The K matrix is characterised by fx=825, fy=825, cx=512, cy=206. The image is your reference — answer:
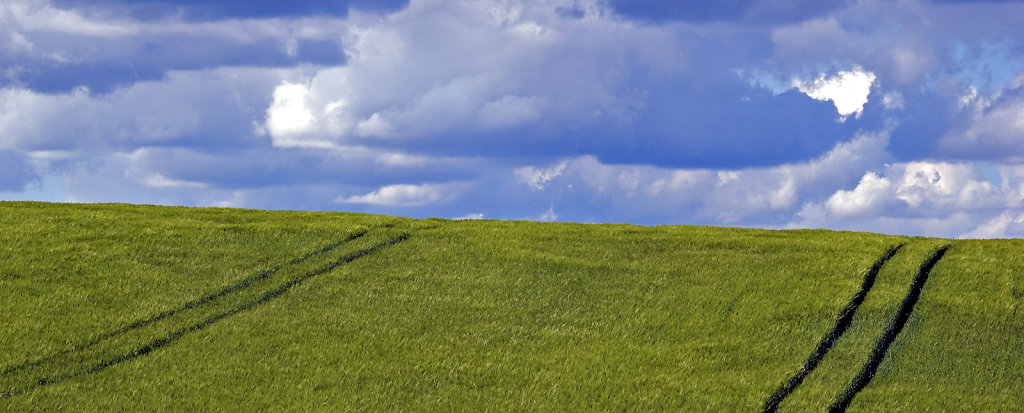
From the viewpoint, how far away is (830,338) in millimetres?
18312

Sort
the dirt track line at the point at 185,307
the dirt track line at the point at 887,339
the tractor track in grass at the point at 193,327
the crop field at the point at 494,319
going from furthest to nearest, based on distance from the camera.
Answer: the dirt track line at the point at 185,307 < the tractor track in grass at the point at 193,327 < the dirt track line at the point at 887,339 < the crop field at the point at 494,319

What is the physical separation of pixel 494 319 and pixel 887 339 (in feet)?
28.8

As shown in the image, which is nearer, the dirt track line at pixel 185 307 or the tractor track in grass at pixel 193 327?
the tractor track in grass at pixel 193 327

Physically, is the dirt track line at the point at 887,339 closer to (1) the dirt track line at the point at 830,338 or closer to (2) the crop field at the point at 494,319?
(2) the crop field at the point at 494,319

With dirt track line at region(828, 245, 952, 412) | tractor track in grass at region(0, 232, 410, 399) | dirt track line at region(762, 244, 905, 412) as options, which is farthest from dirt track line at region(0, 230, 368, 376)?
dirt track line at region(828, 245, 952, 412)

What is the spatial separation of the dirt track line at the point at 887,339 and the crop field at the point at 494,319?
53mm

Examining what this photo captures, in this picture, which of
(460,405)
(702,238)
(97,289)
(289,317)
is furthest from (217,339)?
(702,238)

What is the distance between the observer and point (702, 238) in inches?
963

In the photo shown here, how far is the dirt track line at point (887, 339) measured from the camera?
16.2m

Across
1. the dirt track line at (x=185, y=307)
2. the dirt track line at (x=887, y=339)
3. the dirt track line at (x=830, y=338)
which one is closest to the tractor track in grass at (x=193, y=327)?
the dirt track line at (x=185, y=307)

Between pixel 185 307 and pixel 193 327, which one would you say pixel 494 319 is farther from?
pixel 185 307

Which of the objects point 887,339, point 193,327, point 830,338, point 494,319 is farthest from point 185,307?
point 887,339

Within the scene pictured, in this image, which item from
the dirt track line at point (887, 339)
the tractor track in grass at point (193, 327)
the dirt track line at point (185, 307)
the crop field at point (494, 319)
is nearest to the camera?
the crop field at point (494, 319)

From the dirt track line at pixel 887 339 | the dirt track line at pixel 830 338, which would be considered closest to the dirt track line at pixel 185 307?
the dirt track line at pixel 830 338
